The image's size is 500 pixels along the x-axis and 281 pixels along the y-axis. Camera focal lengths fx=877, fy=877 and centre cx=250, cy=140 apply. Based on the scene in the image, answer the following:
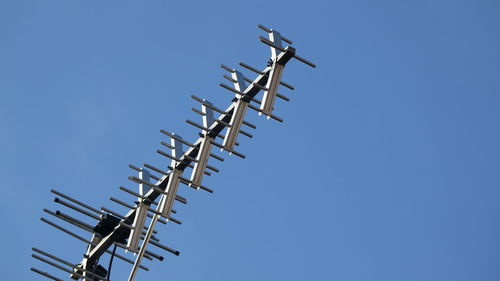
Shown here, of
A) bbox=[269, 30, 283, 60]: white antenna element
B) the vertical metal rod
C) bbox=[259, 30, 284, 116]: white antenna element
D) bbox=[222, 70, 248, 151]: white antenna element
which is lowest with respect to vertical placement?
the vertical metal rod

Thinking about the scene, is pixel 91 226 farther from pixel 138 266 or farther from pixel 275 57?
pixel 275 57

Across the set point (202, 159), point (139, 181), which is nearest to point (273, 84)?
point (202, 159)

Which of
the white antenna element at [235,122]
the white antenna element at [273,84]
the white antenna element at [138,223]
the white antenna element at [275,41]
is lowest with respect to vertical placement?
the white antenna element at [138,223]

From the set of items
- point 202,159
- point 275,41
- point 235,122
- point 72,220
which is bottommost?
point 72,220

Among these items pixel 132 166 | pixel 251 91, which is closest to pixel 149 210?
pixel 132 166

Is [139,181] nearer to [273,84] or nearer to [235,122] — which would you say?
[235,122]

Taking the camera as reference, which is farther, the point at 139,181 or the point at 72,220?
the point at 72,220

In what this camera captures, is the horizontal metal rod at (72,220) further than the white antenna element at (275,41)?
Yes

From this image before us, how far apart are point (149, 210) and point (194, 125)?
59.7 inches

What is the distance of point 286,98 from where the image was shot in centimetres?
1365

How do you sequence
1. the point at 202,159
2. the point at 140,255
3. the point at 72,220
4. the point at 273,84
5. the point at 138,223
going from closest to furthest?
the point at 140,255 → the point at 273,84 → the point at 202,159 → the point at 138,223 → the point at 72,220

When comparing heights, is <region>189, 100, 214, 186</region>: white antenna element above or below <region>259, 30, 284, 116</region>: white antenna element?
below

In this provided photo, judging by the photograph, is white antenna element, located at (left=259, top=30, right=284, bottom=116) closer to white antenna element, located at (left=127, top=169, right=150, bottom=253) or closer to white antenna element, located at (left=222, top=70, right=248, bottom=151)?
white antenna element, located at (left=222, top=70, right=248, bottom=151)

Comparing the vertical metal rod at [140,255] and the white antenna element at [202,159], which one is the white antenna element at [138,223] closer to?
the vertical metal rod at [140,255]
